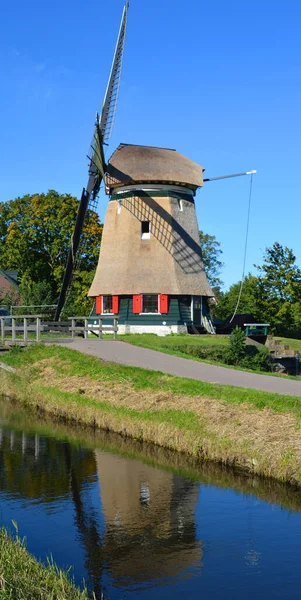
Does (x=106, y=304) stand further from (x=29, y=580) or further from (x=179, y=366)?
(x=29, y=580)

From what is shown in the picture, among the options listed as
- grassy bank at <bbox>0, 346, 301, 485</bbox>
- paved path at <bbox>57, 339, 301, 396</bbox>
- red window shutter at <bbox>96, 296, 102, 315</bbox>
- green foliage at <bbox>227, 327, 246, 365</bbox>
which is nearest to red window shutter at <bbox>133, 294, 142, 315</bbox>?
red window shutter at <bbox>96, 296, 102, 315</bbox>

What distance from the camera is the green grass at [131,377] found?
1565cm

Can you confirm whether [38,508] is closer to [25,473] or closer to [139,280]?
[25,473]

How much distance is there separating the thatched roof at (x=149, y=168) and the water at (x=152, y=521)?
928 inches

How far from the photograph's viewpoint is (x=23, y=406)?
23109 millimetres

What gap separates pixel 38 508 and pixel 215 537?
10.9ft

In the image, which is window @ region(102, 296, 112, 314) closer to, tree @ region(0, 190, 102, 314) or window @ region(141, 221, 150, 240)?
window @ region(141, 221, 150, 240)

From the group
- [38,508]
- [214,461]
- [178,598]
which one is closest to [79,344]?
[214,461]

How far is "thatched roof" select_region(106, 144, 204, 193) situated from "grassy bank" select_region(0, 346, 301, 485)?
15.6 metres

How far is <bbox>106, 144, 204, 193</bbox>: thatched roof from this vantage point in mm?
37125

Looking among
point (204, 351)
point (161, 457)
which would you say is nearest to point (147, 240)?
point (204, 351)

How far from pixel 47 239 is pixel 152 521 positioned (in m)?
48.6

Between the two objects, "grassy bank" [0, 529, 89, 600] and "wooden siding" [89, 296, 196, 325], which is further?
"wooden siding" [89, 296, 196, 325]

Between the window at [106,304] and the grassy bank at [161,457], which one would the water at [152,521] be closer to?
the grassy bank at [161,457]
